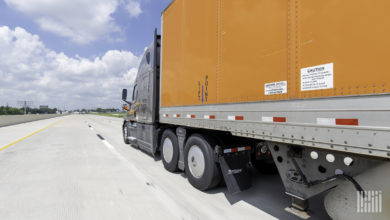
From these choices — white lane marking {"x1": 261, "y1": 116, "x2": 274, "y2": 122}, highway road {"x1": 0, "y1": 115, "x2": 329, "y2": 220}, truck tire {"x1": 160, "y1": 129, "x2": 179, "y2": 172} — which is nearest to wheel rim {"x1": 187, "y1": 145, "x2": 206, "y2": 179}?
highway road {"x1": 0, "y1": 115, "x2": 329, "y2": 220}

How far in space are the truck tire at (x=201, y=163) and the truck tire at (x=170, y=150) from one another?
540 mm

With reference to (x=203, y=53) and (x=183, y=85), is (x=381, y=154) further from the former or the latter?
(x=183, y=85)

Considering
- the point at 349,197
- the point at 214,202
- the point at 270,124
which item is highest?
the point at 270,124

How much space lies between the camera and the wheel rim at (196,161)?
3.71 meters

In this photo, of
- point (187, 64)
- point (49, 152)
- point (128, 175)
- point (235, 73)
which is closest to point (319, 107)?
point (235, 73)

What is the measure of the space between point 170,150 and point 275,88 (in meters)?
3.25

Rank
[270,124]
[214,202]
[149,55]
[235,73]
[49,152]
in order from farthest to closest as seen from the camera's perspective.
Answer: [49,152]
[149,55]
[214,202]
[235,73]
[270,124]

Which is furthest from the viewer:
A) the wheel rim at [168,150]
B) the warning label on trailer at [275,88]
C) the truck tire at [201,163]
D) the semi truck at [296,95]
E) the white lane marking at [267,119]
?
the wheel rim at [168,150]

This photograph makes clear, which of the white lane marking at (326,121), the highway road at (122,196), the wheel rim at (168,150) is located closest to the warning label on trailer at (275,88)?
the white lane marking at (326,121)

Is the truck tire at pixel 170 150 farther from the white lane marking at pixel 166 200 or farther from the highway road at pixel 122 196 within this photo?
the white lane marking at pixel 166 200

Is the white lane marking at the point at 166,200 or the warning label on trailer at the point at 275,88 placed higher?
the warning label on trailer at the point at 275,88

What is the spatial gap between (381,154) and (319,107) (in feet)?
1.81

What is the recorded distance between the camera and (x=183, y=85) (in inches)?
158

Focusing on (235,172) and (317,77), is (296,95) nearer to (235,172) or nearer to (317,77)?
(317,77)
